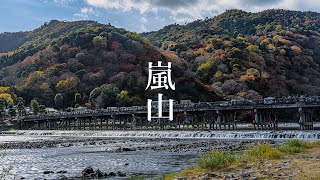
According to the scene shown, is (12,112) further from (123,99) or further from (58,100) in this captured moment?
(123,99)

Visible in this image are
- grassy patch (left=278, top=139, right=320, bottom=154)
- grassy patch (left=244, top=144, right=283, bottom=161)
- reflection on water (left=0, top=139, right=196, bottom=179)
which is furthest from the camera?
grassy patch (left=278, top=139, right=320, bottom=154)

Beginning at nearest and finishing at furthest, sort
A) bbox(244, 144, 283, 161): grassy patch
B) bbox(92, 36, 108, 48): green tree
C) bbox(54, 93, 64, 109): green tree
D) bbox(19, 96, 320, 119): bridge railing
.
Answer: bbox(244, 144, 283, 161): grassy patch, bbox(19, 96, 320, 119): bridge railing, bbox(54, 93, 64, 109): green tree, bbox(92, 36, 108, 48): green tree

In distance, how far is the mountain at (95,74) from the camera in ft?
335

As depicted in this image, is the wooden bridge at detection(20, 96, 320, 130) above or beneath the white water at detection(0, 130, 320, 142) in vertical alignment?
above

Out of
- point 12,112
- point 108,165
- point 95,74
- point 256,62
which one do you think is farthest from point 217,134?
point 256,62

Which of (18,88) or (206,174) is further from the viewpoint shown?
(18,88)

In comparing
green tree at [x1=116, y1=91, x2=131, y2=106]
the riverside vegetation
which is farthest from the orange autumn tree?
the riverside vegetation

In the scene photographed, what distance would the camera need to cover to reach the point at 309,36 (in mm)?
141125

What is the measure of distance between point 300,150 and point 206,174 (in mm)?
9101

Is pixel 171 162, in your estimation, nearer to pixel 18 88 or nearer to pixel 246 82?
pixel 246 82

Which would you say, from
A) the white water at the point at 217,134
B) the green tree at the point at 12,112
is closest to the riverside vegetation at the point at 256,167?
the white water at the point at 217,134

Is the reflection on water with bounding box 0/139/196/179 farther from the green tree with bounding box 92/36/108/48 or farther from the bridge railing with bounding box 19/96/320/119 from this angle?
the green tree with bounding box 92/36/108/48

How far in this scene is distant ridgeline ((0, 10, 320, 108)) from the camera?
102625 millimetres

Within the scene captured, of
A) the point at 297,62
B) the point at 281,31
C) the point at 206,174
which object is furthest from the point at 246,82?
the point at 206,174
